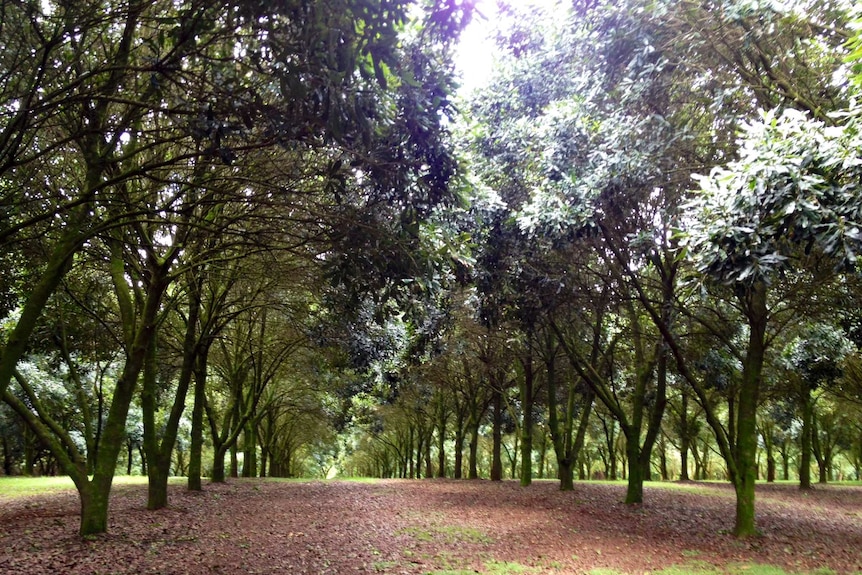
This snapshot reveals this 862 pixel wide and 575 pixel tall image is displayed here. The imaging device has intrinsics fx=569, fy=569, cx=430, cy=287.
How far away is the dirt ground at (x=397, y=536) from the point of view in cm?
798

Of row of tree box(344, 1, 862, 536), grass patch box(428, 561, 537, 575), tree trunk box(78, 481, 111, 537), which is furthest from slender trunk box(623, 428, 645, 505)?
tree trunk box(78, 481, 111, 537)

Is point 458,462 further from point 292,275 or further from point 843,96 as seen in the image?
point 843,96

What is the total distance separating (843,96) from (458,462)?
26.7 m

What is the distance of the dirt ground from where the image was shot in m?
7.98

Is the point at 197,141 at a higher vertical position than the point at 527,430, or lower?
higher

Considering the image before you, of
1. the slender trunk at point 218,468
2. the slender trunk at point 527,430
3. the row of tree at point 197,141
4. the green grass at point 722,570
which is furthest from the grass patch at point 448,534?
the slender trunk at point 218,468

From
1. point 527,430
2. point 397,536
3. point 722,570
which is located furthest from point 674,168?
point 527,430

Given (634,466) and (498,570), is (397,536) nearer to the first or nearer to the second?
(498,570)

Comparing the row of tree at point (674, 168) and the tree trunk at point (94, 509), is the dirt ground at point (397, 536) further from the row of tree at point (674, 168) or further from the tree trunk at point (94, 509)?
the row of tree at point (674, 168)

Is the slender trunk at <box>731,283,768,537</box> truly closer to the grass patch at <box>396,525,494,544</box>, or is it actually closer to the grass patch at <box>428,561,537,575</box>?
the grass patch at <box>396,525,494,544</box>

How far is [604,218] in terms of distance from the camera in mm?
10555

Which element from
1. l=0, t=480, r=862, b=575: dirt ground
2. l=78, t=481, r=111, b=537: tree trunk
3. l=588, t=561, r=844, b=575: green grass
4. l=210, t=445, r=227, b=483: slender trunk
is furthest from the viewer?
l=210, t=445, r=227, b=483: slender trunk

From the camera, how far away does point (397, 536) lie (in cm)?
1057

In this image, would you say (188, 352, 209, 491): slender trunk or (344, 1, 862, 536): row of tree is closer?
(344, 1, 862, 536): row of tree
